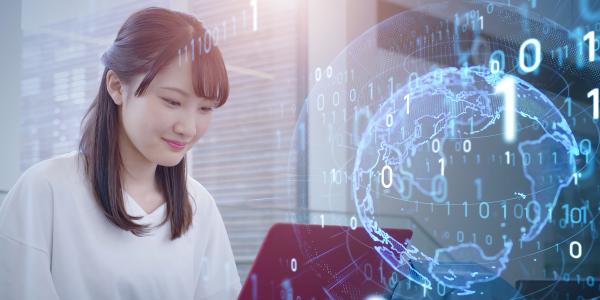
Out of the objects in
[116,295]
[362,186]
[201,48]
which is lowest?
[116,295]

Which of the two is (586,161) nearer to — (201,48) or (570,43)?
(570,43)

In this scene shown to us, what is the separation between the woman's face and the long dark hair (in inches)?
0.5

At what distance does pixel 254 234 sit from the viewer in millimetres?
2131

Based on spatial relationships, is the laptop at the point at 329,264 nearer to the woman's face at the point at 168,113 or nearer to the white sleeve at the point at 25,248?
the woman's face at the point at 168,113

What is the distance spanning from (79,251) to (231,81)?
1264 millimetres

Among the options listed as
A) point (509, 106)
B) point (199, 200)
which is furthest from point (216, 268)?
point (509, 106)

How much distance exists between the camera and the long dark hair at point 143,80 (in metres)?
1.09

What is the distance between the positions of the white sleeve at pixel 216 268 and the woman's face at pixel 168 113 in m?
0.21

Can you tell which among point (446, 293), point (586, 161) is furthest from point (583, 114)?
point (446, 293)

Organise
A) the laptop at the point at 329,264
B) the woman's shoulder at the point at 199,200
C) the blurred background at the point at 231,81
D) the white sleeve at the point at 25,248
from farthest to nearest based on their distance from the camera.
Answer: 1. the blurred background at the point at 231,81
2. the woman's shoulder at the point at 199,200
3. the white sleeve at the point at 25,248
4. the laptop at the point at 329,264

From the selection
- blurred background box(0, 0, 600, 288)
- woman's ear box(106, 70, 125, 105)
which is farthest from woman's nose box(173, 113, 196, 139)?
blurred background box(0, 0, 600, 288)

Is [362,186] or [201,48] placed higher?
[201,48]

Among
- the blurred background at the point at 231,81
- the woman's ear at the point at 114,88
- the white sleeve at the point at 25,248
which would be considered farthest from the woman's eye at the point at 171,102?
the blurred background at the point at 231,81

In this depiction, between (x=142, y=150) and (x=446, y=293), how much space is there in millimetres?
586
